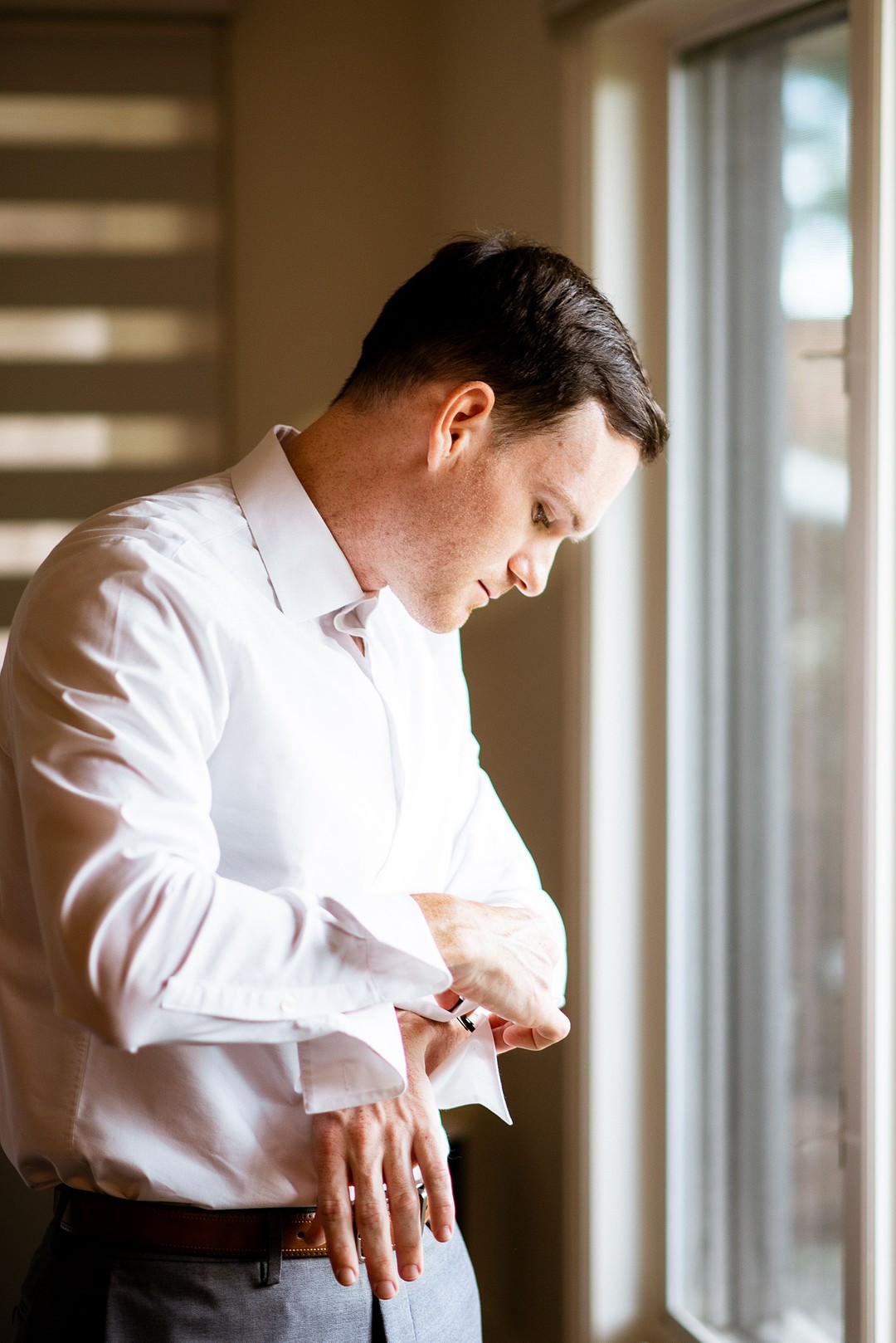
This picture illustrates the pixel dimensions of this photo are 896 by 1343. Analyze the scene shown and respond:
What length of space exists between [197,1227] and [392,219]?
203 centimetres

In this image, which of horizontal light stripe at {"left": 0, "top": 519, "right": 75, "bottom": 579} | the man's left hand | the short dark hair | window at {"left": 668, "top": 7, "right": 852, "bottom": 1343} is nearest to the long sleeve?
the man's left hand

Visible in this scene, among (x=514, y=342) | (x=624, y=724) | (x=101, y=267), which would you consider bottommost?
(x=624, y=724)

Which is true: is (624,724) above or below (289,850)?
below

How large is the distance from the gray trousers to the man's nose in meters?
0.61

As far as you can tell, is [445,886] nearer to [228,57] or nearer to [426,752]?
[426,752]

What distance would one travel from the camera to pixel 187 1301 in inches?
40.1

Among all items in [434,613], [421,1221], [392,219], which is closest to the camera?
[421,1221]

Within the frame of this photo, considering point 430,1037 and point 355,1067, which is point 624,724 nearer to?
point 430,1037

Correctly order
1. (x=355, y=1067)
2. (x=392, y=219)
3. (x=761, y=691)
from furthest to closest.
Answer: (x=392, y=219) → (x=761, y=691) → (x=355, y=1067)

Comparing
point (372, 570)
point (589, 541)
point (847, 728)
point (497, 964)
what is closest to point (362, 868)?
point (497, 964)

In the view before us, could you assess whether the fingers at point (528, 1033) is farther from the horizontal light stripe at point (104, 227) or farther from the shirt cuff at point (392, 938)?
the horizontal light stripe at point (104, 227)

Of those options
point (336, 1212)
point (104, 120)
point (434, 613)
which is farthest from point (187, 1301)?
point (104, 120)

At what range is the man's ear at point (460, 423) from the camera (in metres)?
1.06

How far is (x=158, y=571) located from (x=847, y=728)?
3.22 feet
